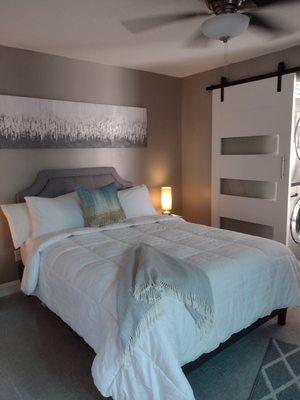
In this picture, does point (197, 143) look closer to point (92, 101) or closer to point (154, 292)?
point (92, 101)

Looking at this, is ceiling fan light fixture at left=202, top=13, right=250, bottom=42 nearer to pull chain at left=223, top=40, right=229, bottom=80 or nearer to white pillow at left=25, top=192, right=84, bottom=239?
pull chain at left=223, top=40, right=229, bottom=80

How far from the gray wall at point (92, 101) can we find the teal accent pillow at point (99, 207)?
0.71 meters

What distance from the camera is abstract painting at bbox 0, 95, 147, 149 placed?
307 centimetres

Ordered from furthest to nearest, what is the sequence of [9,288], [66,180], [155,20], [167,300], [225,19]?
[66,180], [9,288], [155,20], [225,19], [167,300]

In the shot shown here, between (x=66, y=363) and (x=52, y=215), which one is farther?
(x=52, y=215)

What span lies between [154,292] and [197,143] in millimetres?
3078

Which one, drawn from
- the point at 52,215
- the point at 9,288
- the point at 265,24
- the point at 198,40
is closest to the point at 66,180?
the point at 52,215

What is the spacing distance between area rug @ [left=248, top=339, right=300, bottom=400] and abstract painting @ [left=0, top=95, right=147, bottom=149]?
2749 mm

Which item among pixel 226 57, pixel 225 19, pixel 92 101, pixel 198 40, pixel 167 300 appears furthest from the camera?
pixel 92 101

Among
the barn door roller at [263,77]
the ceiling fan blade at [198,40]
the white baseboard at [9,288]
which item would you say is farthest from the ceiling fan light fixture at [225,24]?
the white baseboard at [9,288]

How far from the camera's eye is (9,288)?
3.18 m

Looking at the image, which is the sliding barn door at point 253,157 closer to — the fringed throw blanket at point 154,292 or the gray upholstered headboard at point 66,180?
the gray upholstered headboard at point 66,180

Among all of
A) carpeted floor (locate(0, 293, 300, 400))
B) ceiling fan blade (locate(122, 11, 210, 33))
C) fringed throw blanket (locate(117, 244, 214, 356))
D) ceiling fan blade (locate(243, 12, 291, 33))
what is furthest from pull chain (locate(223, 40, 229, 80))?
carpeted floor (locate(0, 293, 300, 400))

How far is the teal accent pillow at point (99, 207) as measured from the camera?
2930 millimetres
